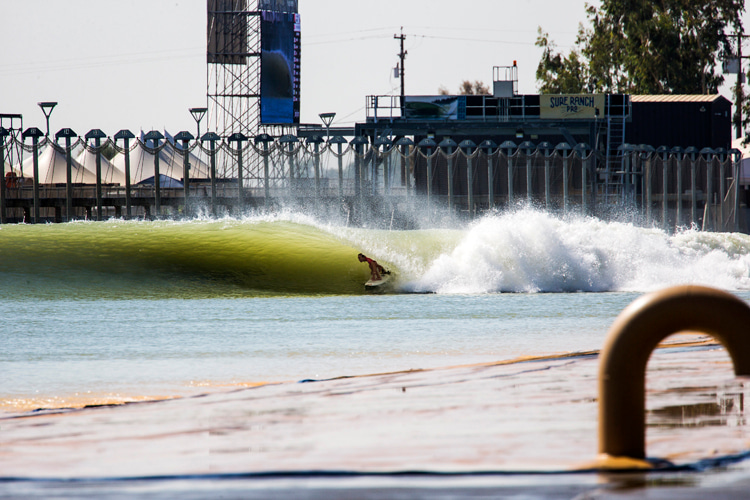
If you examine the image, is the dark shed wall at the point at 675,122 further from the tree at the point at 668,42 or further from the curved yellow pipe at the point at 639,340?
the curved yellow pipe at the point at 639,340

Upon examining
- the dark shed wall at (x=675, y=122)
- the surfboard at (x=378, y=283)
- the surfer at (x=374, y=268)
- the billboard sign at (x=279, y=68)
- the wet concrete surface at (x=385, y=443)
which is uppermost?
the billboard sign at (x=279, y=68)

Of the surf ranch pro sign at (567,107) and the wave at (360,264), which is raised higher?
the surf ranch pro sign at (567,107)

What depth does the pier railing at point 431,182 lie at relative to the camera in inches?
1869

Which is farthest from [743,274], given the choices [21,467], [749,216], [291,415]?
[749,216]

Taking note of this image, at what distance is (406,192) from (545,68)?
3190 centimetres

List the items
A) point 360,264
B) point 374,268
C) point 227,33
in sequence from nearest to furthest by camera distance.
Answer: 1. point 374,268
2. point 360,264
3. point 227,33

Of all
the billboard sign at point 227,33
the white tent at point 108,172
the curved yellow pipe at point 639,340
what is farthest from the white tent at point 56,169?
the curved yellow pipe at point 639,340

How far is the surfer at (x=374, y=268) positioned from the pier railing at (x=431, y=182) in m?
19.6

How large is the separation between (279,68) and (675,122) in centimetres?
2761

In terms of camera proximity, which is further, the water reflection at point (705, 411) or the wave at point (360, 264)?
the wave at point (360, 264)

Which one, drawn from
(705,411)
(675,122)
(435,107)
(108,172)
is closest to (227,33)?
(108,172)

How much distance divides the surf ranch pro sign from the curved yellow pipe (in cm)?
5117

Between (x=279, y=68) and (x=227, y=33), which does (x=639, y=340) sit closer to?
(x=279, y=68)

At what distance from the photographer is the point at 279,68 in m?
68.2
